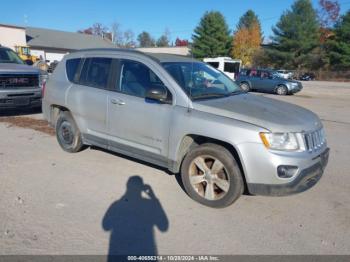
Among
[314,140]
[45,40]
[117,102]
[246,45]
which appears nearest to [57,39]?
[45,40]

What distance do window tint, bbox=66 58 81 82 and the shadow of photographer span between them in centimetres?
248

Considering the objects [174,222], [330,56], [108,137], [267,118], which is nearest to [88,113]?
[108,137]

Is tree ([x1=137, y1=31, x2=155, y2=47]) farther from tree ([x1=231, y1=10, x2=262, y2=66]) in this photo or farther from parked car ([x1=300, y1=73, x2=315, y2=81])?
parked car ([x1=300, y1=73, x2=315, y2=81])

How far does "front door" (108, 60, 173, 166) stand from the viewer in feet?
14.4

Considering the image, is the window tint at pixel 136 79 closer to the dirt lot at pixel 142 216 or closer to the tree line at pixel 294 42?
the dirt lot at pixel 142 216

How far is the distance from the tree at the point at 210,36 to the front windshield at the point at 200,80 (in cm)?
5300

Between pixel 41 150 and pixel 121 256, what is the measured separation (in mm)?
3828

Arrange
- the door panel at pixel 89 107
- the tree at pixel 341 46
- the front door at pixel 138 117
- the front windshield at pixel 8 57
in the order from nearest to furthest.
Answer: the front door at pixel 138 117 → the door panel at pixel 89 107 → the front windshield at pixel 8 57 → the tree at pixel 341 46

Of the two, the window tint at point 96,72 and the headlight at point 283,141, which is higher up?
the window tint at point 96,72

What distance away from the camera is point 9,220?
3.61 m

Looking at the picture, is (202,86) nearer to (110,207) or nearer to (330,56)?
(110,207)

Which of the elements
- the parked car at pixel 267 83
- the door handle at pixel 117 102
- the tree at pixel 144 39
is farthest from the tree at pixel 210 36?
the tree at pixel 144 39

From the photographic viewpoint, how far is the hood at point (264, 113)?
3721mm

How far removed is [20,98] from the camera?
8.57 m
